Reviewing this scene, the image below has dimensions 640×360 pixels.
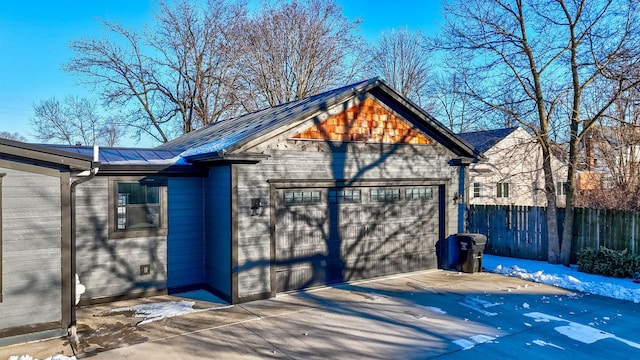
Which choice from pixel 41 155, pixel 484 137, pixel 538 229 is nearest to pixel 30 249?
pixel 41 155

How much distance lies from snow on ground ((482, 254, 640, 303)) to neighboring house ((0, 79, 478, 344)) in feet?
8.39

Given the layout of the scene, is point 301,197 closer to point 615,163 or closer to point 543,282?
point 543,282

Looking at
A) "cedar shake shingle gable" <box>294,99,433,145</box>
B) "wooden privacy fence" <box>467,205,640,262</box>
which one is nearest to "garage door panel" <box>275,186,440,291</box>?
"cedar shake shingle gable" <box>294,99,433,145</box>

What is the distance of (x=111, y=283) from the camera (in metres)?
8.32

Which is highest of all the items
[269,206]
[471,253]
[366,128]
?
[366,128]

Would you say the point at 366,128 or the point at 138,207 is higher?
the point at 366,128

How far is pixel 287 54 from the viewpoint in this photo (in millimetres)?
27125

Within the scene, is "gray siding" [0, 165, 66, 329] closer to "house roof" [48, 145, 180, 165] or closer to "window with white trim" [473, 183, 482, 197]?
"house roof" [48, 145, 180, 165]

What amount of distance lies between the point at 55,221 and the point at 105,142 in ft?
117

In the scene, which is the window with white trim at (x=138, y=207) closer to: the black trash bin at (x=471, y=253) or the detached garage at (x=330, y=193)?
the detached garage at (x=330, y=193)

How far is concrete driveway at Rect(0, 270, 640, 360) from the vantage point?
19.1ft

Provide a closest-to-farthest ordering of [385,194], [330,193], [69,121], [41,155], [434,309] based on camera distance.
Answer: [41,155], [434,309], [330,193], [385,194], [69,121]

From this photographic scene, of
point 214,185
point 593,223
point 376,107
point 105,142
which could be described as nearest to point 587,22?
point 593,223

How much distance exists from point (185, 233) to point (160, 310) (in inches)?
70.9
